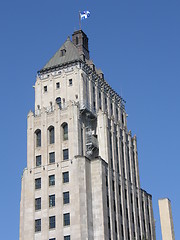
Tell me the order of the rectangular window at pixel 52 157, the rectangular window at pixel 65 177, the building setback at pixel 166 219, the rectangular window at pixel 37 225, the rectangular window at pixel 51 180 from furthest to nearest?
the building setback at pixel 166 219, the rectangular window at pixel 52 157, the rectangular window at pixel 51 180, the rectangular window at pixel 65 177, the rectangular window at pixel 37 225

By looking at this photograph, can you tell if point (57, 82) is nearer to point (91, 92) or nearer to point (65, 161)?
point (91, 92)

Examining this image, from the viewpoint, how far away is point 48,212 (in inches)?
3642

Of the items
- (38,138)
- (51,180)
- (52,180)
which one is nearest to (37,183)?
(51,180)

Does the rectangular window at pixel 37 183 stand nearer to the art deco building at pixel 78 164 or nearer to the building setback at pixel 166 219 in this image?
the art deco building at pixel 78 164

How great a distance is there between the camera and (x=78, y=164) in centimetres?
9306

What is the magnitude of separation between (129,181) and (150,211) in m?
9.29

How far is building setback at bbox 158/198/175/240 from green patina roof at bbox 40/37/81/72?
35.1 meters

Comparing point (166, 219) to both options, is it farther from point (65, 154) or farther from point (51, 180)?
point (51, 180)

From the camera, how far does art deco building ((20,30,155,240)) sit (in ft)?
298

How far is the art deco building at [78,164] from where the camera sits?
90812mm

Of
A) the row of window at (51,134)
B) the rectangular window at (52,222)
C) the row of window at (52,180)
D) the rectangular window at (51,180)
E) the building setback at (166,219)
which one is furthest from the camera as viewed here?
the building setback at (166,219)

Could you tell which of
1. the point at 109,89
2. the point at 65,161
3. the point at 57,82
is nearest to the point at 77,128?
the point at 65,161

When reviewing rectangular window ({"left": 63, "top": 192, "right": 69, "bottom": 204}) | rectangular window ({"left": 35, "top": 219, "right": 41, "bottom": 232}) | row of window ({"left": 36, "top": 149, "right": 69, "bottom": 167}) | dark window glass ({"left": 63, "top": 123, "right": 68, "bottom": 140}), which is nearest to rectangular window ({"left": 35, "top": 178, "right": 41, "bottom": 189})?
row of window ({"left": 36, "top": 149, "right": 69, "bottom": 167})

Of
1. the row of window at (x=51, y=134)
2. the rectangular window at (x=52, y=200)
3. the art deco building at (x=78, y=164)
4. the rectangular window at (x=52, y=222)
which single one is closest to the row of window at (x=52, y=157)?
the art deco building at (x=78, y=164)
